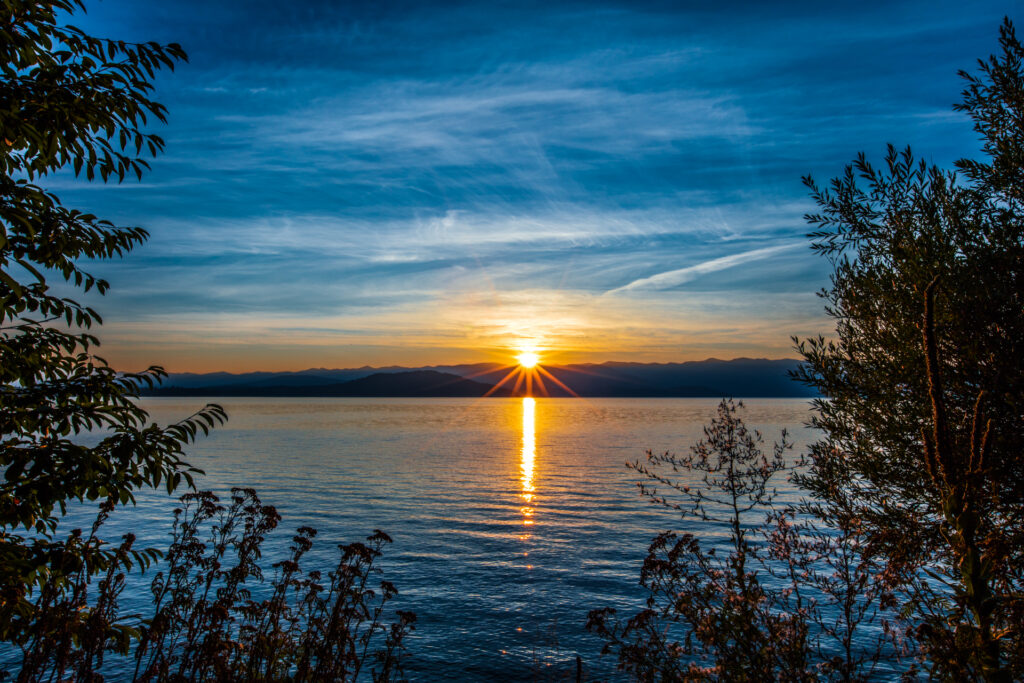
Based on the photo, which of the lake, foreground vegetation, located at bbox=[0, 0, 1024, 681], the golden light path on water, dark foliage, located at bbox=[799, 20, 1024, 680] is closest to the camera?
foreground vegetation, located at bbox=[0, 0, 1024, 681]

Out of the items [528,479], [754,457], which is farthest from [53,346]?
[528,479]

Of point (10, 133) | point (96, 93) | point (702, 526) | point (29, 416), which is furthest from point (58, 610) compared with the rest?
point (702, 526)

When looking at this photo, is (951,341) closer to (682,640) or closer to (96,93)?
(682,640)

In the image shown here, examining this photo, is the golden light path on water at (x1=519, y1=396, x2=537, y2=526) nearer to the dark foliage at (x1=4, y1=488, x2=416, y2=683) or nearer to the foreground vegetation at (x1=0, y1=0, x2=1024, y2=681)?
the foreground vegetation at (x1=0, y1=0, x2=1024, y2=681)

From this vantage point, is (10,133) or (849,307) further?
(849,307)

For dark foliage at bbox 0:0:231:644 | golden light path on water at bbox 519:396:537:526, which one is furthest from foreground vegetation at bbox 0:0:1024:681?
golden light path on water at bbox 519:396:537:526

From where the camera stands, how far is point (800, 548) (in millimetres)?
7500

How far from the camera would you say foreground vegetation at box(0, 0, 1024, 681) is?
19.5 ft

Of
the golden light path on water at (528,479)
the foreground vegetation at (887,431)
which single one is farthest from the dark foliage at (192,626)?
the golden light path on water at (528,479)

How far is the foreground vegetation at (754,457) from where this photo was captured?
5.93m

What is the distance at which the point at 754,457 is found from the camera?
9.88 m

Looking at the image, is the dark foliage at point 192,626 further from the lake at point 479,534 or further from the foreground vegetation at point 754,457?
the lake at point 479,534

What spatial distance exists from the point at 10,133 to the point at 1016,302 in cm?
1556

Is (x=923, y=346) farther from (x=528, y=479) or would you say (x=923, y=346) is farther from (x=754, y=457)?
(x=528, y=479)
